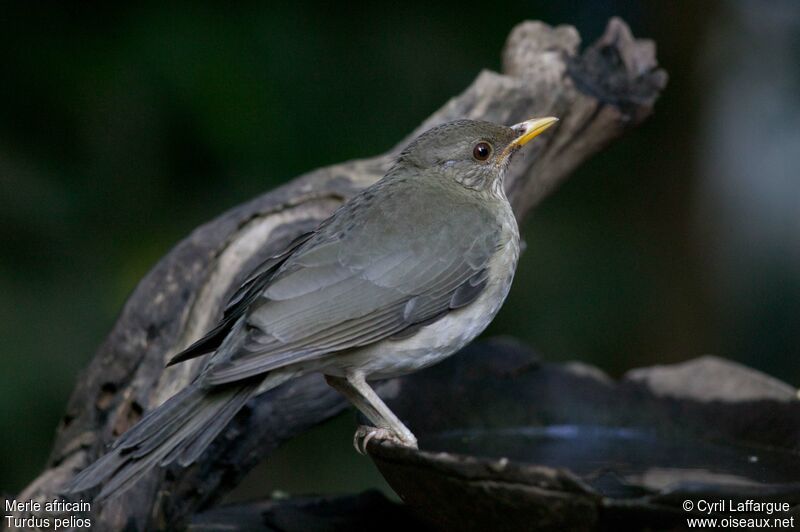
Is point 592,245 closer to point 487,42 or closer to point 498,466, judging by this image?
point 487,42

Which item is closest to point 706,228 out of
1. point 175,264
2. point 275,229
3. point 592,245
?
point 592,245

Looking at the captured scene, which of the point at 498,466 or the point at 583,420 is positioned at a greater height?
the point at 498,466

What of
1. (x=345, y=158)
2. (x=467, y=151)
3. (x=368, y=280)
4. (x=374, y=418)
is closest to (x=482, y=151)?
(x=467, y=151)

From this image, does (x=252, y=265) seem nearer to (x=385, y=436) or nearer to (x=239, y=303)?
(x=239, y=303)

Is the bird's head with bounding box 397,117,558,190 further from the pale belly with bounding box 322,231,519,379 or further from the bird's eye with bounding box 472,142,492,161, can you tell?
the pale belly with bounding box 322,231,519,379

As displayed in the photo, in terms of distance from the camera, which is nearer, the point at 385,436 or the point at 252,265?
→ the point at 385,436

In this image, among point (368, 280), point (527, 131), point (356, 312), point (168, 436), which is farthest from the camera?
point (527, 131)
